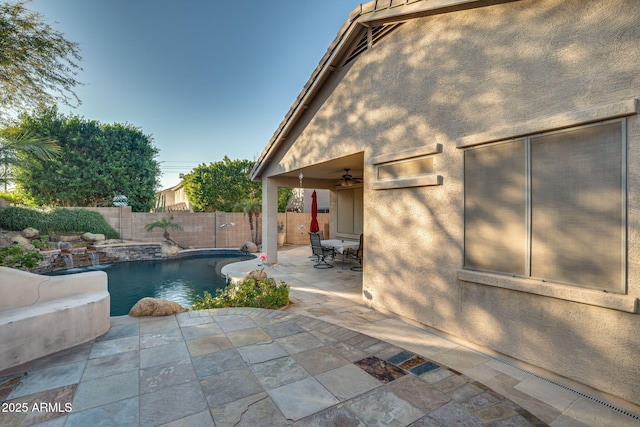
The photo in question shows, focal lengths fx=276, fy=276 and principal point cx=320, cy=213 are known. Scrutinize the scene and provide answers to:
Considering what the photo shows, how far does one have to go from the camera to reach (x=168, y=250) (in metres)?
15.3

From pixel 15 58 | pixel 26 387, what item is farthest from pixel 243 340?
pixel 15 58

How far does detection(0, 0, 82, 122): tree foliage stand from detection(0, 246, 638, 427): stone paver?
246 inches

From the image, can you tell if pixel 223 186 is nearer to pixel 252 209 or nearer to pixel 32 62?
pixel 252 209

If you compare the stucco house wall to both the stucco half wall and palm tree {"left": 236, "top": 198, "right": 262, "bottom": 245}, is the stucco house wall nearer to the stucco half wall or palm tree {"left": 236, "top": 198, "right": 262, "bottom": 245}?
Answer: the stucco half wall

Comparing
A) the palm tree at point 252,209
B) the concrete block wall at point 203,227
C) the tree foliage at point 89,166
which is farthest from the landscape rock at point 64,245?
the palm tree at point 252,209

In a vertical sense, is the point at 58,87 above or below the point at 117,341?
above

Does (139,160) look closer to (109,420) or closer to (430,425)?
(109,420)

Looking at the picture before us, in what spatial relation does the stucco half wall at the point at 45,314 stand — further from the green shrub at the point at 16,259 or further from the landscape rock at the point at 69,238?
the landscape rock at the point at 69,238

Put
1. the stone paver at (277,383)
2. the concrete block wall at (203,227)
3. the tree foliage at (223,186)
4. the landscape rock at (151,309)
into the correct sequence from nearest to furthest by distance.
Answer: the stone paver at (277,383) → the landscape rock at (151,309) → the concrete block wall at (203,227) → the tree foliage at (223,186)

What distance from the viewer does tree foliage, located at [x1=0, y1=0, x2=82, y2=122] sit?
223 inches

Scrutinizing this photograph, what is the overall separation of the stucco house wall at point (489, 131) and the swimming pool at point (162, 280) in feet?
22.2

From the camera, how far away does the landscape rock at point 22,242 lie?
11979 mm

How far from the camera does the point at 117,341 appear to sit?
383 cm

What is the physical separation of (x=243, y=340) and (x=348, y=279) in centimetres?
488
